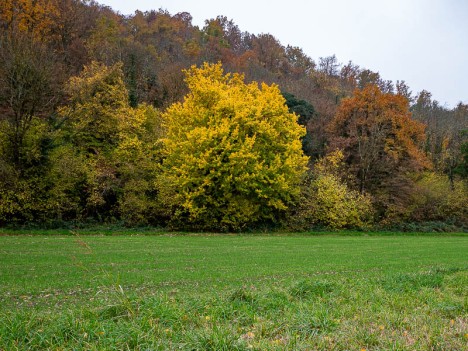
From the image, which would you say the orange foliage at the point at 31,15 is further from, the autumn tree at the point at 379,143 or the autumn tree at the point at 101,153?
the autumn tree at the point at 379,143

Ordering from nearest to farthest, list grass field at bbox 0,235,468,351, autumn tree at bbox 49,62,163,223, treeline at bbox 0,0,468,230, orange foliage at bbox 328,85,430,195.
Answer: grass field at bbox 0,235,468,351 < treeline at bbox 0,0,468,230 < autumn tree at bbox 49,62,163,223 < orange foliage at bbox 328,85,430,195

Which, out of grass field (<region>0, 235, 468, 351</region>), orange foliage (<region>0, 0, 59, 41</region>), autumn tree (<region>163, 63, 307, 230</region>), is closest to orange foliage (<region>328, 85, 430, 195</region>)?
autumn tree (<region>163, 63, 307, 230</region>)

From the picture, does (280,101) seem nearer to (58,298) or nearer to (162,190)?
(162,190)

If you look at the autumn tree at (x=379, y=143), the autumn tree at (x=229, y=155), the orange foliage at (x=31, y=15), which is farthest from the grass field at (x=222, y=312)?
the orange foliage at (x=31, y=15)

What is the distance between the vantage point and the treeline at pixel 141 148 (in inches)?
1207

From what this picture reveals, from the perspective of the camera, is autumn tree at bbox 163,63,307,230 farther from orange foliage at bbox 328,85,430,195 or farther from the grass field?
the grass field

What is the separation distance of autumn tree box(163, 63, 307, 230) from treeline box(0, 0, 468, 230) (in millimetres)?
264

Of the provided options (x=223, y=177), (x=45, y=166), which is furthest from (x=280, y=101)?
(x=45, y=166)

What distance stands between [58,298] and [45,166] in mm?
23685

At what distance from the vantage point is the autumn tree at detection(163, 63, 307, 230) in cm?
3312

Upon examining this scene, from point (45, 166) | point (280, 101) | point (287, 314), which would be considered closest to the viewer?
point (287, 314)

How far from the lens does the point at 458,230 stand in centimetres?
4659

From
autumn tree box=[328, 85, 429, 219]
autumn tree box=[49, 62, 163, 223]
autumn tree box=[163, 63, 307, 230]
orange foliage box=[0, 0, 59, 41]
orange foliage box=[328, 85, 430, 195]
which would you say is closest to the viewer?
autumn tree box=[49, 62, 163, 223]

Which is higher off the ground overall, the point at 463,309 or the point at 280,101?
the point at 280,101
